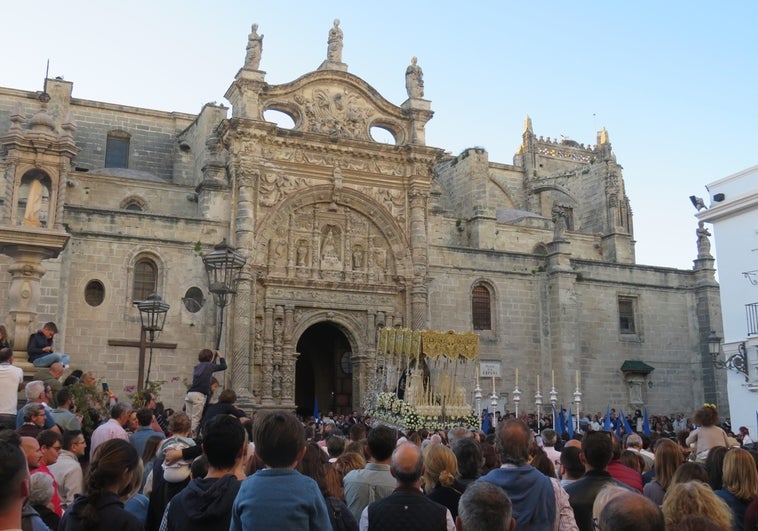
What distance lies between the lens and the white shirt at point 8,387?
946 cm

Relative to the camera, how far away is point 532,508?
203 inches

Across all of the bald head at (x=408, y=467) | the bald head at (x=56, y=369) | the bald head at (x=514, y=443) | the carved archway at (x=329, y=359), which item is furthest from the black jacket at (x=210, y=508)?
the carved archway at (x=329, y=359)

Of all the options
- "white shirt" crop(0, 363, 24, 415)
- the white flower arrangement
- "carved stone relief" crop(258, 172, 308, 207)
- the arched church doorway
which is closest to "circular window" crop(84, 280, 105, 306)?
"carved stone relief" crop(258, 172, 308, 207)

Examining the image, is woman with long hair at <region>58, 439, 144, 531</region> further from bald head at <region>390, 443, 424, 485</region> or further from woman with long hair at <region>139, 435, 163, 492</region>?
woman with long hair at <region>139, 435, 163, 492</region>

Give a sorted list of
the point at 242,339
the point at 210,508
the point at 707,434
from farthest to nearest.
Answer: the point at 242,339 → the point at 707,434 → the point at 210,508

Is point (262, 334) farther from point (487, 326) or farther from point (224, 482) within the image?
point (224, 482)

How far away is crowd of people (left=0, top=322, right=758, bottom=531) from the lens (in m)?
3.97

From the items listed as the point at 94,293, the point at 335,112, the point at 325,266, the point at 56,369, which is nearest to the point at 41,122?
the point at 56,369

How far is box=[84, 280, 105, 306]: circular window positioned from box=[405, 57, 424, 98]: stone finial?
1331 centimetres

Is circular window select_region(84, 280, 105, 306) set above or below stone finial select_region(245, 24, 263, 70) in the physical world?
below

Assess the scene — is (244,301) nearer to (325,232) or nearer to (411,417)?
(325,232)

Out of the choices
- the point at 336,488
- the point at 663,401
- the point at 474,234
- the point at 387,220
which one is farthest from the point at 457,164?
the point at 336,488

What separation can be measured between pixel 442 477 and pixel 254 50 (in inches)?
932

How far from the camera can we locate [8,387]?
949 centimetres
